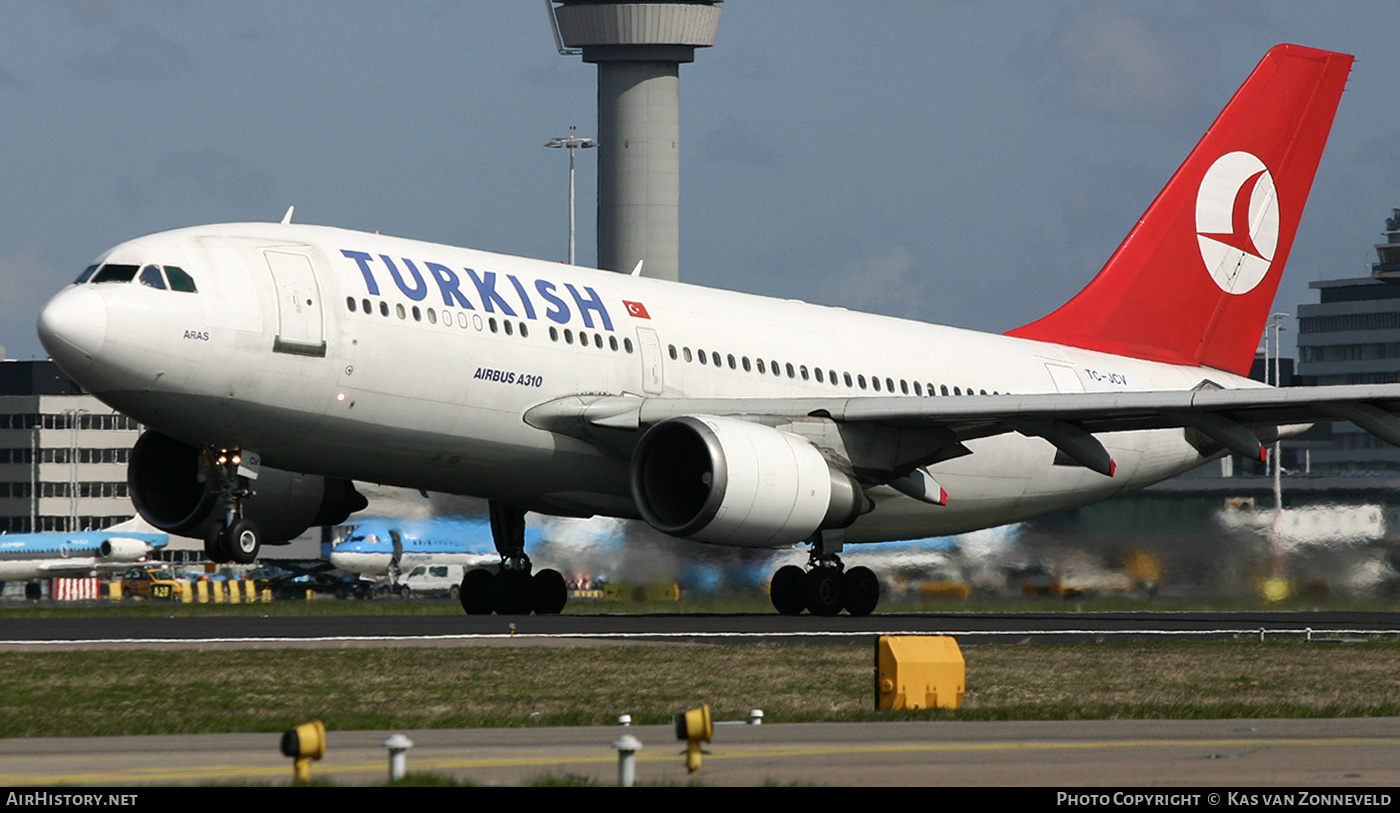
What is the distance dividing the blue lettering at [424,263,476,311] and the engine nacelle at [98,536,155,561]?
200 feet

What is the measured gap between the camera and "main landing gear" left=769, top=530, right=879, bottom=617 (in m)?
27.8

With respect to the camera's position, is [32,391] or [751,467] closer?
[751,467]

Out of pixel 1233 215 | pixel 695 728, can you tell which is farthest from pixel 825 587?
pixel 695 728

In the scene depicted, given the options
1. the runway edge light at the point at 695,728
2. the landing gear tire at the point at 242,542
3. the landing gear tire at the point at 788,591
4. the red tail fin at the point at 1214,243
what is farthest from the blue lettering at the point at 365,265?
the runway edge light at the point at 695,728

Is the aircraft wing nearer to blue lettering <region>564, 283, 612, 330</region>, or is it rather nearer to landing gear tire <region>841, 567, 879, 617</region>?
blue lettering <region>564, 283, 612, 330</region>

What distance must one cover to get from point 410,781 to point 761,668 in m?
8.90

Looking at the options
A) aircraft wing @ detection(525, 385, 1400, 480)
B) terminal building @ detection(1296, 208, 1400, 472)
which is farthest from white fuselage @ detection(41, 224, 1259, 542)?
terminal building @ detection(1296, 208, 1400, 472)

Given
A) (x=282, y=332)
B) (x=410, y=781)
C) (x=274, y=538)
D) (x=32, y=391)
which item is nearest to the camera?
(x=410, y=781)

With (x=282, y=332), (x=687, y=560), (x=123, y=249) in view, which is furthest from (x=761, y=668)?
(x=687, y=560)

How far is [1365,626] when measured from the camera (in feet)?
86.4

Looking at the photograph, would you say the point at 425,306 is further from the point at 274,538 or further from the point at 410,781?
the point at 410,781

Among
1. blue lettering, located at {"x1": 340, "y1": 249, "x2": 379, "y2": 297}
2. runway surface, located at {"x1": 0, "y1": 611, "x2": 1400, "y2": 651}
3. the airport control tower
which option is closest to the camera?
runway surface, located at {"x1": 0, "y1": 611, "x2": 1400, "y2": 651}

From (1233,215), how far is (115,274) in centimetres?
2074

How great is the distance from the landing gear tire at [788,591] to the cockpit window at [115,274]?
34.1ft
